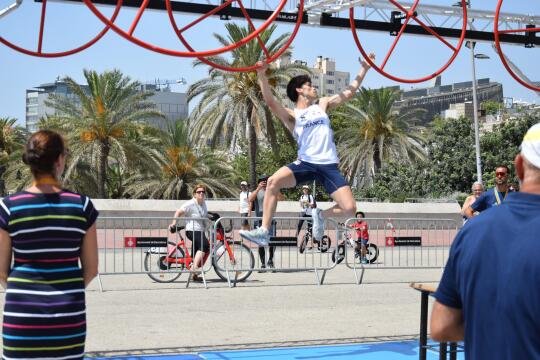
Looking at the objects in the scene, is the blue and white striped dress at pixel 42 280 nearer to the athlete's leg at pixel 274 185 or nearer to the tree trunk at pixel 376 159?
the athlete's leg at pixel 274 185

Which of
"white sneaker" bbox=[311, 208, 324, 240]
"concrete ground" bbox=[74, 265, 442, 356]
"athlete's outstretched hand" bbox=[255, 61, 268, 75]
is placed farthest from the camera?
"concrete ground" bbox=[74, 265, 442, 356]

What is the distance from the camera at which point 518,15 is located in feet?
37.2

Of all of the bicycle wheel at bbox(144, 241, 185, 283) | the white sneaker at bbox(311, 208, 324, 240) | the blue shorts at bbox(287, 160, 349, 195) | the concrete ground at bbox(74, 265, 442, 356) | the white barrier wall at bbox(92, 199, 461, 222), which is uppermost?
the blue shorts at bbox(287, 160, 349, 195)

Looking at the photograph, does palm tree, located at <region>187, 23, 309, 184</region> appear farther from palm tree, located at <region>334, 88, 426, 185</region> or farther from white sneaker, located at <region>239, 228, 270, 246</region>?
white sneaker, located at <region>239, 228, 270, 246</region>

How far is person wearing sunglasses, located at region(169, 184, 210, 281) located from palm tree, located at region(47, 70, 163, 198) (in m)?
22.6

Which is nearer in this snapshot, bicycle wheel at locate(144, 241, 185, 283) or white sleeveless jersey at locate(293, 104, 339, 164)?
white sleeveless jersey at locate(293, 104, 339, 164)

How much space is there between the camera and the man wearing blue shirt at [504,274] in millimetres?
2469

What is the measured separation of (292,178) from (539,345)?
5.14m

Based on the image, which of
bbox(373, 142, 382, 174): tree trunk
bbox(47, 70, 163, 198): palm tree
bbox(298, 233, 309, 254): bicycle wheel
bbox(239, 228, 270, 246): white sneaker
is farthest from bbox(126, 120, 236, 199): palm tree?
bbox(239, 228, 270, 246): white sneaker

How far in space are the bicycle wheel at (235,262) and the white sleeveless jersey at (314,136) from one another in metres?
6.59

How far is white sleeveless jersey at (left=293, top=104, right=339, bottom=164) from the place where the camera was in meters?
7.49

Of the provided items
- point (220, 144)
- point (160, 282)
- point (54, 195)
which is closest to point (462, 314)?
point (54, 195)

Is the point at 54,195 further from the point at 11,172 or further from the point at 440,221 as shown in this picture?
the point at 11,172

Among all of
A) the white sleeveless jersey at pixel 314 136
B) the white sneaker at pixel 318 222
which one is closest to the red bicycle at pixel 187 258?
the white sneaker at pixel 318 222
